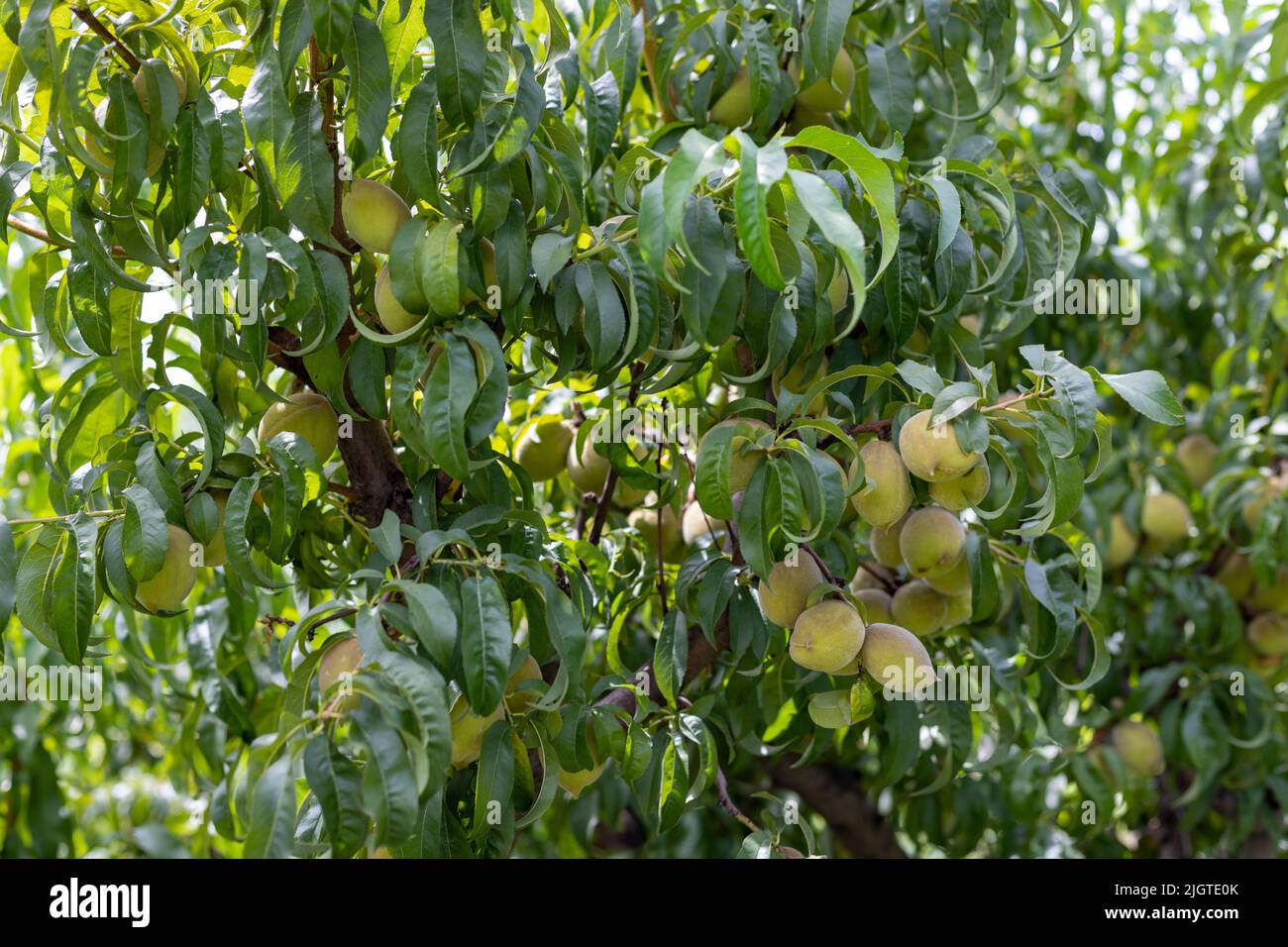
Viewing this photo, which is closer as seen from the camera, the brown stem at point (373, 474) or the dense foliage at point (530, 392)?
the dense foliage at point (530, 392)

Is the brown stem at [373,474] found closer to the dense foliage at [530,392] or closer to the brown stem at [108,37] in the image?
the dense foliage at [530,392]

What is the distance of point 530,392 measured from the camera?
169 cm

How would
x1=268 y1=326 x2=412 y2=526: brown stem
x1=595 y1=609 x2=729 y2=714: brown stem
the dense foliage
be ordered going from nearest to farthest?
the dense foliage, x1=268 y1=326 x2=412 y2=526: brown stem, x1=595 y1=609 x2=729 y2=714: brown stem

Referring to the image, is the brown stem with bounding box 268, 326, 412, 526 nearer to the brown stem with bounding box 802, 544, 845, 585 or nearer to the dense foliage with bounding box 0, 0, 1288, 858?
the dense foliage with bounding box 0, 0, 1288, 858

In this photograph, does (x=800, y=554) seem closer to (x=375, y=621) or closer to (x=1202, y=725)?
(x=375, y=621)

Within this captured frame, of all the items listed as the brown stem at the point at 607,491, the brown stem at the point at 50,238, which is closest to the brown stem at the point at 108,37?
the brown stem at the point at 50,238

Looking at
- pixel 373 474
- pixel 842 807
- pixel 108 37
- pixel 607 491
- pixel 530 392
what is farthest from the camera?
pixel 842 807

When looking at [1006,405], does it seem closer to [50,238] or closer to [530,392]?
[530,392]

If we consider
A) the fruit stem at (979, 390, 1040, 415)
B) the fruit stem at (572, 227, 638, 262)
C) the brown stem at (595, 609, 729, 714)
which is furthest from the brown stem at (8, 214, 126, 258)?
the fruit stem at (979, 390, 1040, 415)

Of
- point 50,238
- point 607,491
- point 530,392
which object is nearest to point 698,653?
point 607,491

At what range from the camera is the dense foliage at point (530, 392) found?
3.37 feet

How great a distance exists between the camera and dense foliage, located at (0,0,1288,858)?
3.37ft

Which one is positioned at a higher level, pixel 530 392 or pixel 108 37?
pixel 108 37
